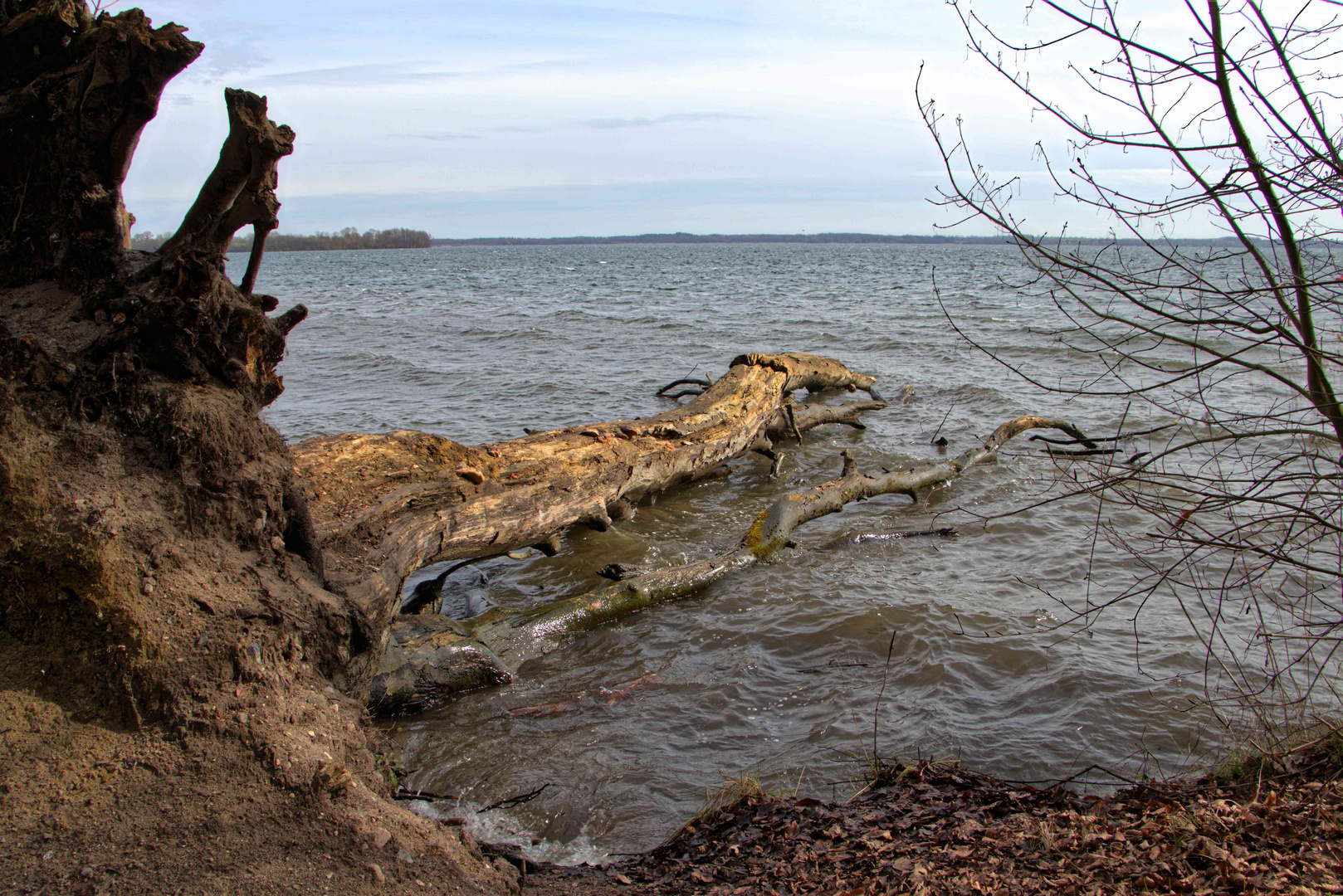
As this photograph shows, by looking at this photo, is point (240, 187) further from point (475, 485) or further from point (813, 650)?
point (813, 650)

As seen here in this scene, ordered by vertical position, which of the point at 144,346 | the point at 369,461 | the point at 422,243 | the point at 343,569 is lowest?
the point at 343,569

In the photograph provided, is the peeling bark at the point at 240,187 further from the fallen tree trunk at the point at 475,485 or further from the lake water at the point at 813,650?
the lake water at the point at 813,650

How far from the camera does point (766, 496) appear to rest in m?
7.91

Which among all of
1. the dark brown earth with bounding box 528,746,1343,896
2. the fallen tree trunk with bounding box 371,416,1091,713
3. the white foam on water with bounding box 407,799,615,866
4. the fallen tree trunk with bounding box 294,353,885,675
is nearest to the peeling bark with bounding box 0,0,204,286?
the fallen tree trunk with bounding box 294,353,885,675

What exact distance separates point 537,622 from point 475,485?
92 cm

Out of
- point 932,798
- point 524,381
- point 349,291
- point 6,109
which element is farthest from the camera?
point 349,291

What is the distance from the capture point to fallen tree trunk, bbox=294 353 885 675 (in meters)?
3.87

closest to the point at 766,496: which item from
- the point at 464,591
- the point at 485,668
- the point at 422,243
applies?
the point at 464,591

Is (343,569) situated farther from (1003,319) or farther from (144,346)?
(1003,319)

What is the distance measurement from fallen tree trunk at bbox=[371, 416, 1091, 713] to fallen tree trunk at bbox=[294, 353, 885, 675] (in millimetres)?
368

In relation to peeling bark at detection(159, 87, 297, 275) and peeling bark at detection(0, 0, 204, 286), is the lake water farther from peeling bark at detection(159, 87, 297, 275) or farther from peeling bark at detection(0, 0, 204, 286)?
peeling bark at detection(0, 0, 204, 286)

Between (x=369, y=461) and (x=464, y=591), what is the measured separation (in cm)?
170

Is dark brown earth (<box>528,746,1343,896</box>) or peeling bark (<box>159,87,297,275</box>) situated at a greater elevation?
peeling bark (<box>159,87,297,275</box>)

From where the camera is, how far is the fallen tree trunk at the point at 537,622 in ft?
13.6
